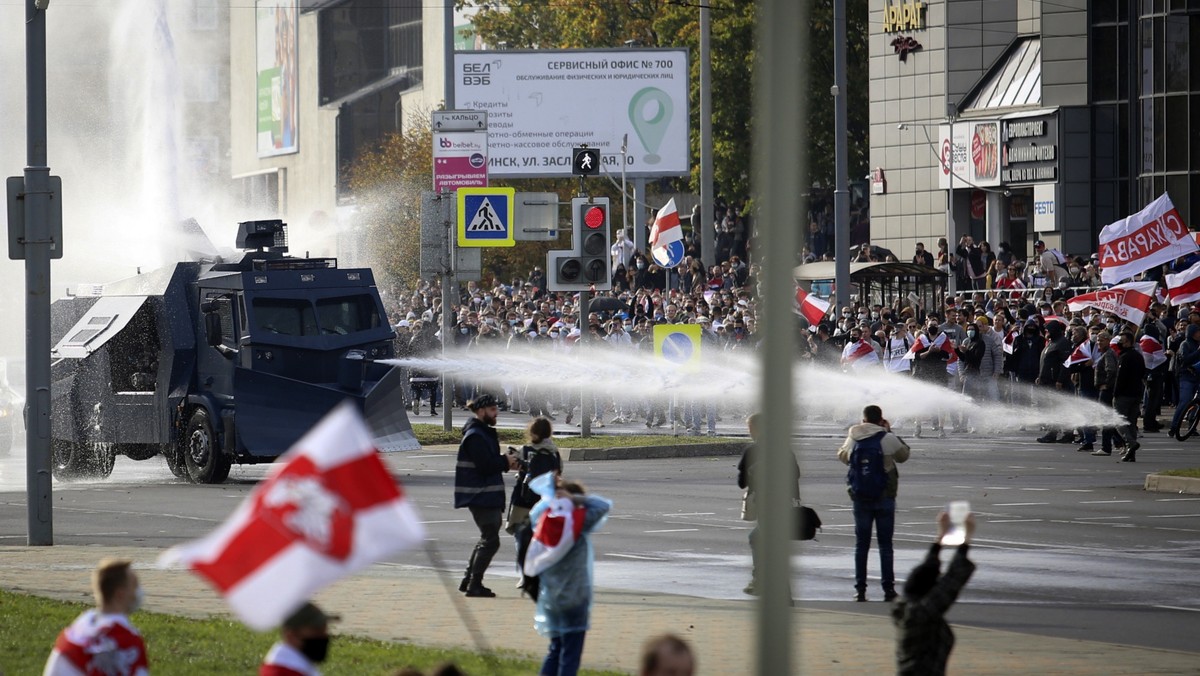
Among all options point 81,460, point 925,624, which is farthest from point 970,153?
point 925,624

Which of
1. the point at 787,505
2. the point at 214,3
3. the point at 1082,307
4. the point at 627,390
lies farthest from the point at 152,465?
the point at 214,3

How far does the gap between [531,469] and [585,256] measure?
13440 mm

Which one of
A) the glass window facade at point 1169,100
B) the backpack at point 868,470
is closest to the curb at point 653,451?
the backpack at point 868,470

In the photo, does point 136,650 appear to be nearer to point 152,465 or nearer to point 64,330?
point 64,330

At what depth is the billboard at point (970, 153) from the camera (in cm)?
5262

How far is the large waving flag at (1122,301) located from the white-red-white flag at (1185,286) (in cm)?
51

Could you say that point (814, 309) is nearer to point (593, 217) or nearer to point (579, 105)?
point (593, 217)

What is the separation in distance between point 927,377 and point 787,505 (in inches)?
1010

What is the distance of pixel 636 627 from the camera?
484 inches

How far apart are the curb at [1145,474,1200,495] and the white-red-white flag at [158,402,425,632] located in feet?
54.8

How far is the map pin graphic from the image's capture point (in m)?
50.1

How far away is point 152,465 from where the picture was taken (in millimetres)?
28422

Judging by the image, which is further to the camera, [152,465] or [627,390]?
[627,390]

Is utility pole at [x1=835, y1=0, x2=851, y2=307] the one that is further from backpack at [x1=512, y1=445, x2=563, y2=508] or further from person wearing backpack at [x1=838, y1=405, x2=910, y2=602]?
backpack at [x1=512, y1=445, x2=563, y2=508]
